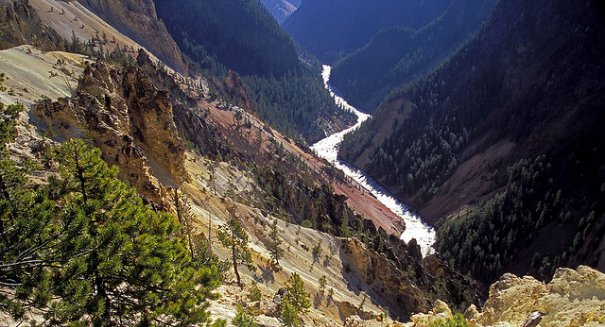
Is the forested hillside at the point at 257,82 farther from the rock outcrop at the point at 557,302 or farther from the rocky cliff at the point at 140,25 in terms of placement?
the rock outcrop at the point at 557,302

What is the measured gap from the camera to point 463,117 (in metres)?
112

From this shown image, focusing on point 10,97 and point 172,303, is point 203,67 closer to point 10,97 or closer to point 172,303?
point 10,97

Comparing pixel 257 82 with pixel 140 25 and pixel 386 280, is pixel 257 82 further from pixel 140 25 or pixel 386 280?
pixel 386 280

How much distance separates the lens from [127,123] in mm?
35219

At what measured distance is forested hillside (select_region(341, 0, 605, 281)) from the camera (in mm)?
66188

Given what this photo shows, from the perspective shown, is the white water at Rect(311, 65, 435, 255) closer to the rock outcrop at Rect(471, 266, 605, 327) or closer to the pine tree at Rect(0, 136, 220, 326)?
the rock outcrop at Rect(471, 266, 605, 327)

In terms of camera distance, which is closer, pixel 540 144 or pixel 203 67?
pixel 540 144

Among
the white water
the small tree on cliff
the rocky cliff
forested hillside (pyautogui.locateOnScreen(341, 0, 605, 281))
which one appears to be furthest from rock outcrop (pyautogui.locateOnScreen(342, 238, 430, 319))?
the rocky cliff

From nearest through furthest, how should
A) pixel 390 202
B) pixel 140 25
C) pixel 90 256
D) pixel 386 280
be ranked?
pixel 90 256 → pixel 386 280 → pixel 390 202 → pixel 140 25

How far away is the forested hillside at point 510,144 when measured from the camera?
66.2 meters

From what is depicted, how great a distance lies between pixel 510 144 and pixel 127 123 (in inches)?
3726

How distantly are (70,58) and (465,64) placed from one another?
13571cm

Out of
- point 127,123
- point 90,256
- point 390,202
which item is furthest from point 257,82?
point 90,256

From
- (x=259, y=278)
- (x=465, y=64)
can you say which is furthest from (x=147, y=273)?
(x=465, y=64)
